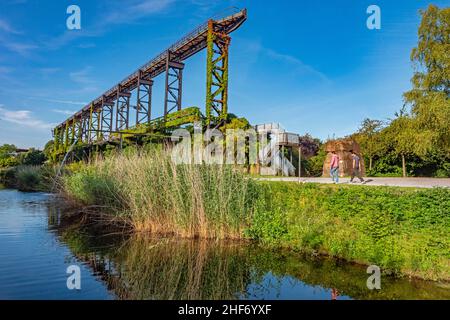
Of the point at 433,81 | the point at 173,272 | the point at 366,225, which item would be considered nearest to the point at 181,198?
the point at 173,272

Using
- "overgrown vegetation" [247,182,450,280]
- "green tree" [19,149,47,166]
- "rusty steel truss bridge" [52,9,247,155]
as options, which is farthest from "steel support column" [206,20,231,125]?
"green tree" [19,149,47,166]

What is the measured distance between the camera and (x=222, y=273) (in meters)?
6.55

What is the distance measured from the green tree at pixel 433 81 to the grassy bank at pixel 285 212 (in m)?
12.0

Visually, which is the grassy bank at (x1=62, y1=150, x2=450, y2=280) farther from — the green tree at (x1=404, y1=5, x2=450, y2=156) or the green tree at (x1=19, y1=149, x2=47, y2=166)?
the green tree at (x1=19, y1=149, x2=47, y2=166)

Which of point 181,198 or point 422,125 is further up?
point 422,125

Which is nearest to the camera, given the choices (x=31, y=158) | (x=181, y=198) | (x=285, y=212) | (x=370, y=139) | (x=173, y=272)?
(x=173, y=272)

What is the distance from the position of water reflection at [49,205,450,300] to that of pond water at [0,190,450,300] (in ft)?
0.05

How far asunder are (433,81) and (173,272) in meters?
20.2

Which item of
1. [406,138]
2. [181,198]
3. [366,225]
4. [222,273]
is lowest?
[222,273]

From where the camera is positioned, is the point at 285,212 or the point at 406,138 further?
the point at 406,138

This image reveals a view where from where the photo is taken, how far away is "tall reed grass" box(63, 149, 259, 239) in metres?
9.01

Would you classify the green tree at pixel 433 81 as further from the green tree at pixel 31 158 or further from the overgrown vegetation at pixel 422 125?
the green tree at pixel 31 158

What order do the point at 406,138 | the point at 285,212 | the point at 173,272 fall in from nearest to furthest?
the point at 173,272 → the point at 285,212 → the point at 406,138

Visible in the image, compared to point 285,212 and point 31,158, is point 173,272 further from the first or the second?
point 31,158
